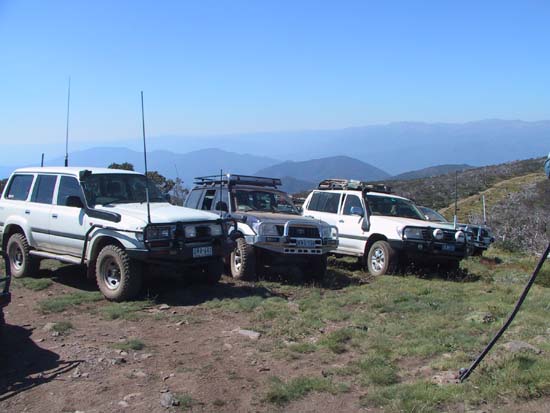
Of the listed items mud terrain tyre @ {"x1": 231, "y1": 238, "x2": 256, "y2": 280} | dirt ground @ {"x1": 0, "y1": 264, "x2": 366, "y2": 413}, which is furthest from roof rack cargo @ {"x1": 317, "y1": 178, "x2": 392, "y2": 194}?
dirt ground @ {"x1": 0, "y1": 264, "x2": 366, "y2": 413}

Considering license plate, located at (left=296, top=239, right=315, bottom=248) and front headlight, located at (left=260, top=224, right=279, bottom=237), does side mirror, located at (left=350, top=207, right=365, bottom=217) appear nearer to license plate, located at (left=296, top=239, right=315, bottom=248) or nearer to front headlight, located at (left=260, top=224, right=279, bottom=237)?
license plate, located at (left=296, top=239, right=315, bottom=248)

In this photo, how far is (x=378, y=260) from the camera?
453 inches

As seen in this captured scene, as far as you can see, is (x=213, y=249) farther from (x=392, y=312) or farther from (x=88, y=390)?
(x=88, y=390)

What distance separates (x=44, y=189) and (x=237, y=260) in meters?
3.57

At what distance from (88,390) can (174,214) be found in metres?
3.90

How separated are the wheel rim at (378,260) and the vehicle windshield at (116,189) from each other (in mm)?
4341

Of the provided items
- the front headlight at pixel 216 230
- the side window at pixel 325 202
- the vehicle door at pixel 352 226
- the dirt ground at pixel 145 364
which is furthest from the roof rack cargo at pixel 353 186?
the dirt ground at pixel 145 364

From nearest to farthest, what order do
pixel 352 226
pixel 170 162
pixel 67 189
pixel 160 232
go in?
pixel 160 232 < pixel 67 189 < pixel 352 226 < pixel 170 162

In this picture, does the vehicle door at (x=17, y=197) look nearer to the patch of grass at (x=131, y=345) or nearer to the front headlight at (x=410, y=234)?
the patch of grass at (x=131, y=345)

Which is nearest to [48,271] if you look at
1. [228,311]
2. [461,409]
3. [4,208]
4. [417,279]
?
[4,208]

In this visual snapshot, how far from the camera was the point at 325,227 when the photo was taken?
10.5 m

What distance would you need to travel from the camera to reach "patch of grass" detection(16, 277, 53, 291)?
9517 mm

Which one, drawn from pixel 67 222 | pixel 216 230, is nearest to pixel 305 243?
pixel 216 230

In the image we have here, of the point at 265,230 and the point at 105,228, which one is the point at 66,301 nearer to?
the point at 105,228
